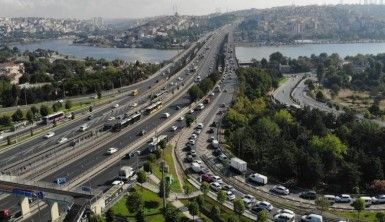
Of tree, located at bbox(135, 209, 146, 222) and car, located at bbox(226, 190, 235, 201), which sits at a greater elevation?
tree, located at bbox(135, 209, 146, 222)

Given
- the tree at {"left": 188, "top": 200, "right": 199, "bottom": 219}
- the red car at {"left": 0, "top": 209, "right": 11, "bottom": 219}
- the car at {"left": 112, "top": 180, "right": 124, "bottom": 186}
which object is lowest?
the red car at {"left": 0, "top": 209, "right": 11, "bottom": 219}

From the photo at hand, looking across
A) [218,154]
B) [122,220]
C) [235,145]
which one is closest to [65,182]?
[122,220]

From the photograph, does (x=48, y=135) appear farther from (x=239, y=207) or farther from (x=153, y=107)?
(x=239, y=207)

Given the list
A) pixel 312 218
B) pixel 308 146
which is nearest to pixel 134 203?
pixel 312 218

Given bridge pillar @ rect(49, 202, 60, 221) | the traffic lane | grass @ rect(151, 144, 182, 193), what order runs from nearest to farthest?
1. bridge pillar @ rect(49, 202, 60, 221)
2. grass @ rect(151, 144, 182, 193)
3. the traffic lane

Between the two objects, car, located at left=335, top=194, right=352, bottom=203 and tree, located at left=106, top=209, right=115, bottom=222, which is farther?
car, located at left=335, top=194, right=352, bottom=203

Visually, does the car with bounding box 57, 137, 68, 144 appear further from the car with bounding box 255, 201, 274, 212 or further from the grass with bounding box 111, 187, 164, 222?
the car with bounding box 255, 201, 274, 212

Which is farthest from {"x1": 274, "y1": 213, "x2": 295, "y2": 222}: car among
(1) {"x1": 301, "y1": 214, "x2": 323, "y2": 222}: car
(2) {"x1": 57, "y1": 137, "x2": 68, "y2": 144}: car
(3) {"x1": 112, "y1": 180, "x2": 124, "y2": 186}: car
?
(2) {"x1": 57, "y1": 137, "x2": 68, "y2": 144}: car
